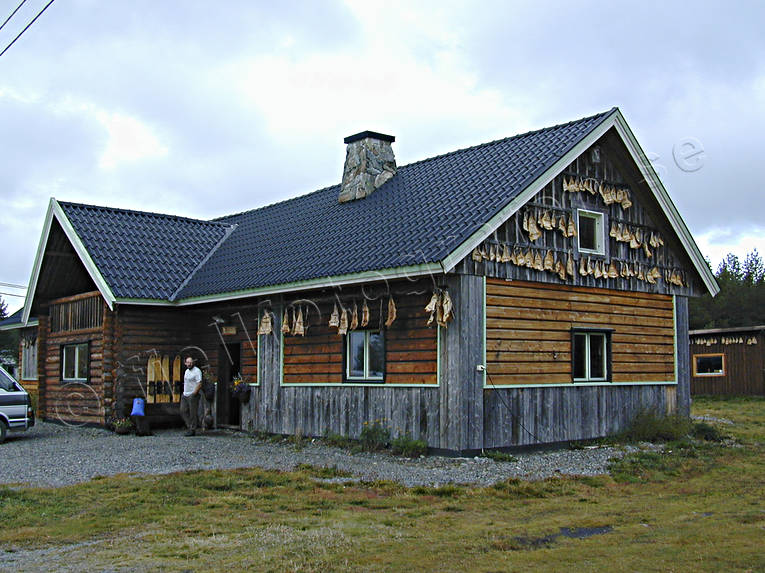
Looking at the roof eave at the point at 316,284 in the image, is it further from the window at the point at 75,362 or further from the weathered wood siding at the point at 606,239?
the window at the point at 75,362

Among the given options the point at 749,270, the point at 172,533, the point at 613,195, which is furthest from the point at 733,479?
the point at 749,270

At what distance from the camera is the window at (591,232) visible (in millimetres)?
17984

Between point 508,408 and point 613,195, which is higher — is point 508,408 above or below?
below

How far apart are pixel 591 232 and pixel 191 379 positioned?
382 inches

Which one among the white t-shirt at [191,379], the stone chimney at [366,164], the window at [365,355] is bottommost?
the white t-shirt at [191,379]

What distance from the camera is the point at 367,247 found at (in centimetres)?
1738

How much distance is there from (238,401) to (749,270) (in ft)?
184

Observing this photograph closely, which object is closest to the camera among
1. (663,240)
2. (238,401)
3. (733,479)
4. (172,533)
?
(172,533)

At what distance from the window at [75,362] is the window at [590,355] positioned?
42.9ft

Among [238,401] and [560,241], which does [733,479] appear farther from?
[238,401]

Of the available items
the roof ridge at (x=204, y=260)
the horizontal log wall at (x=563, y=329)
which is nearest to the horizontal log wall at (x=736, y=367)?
the horizontal log wall at (x=563, y=329)

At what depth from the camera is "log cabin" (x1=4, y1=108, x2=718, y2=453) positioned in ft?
51.2

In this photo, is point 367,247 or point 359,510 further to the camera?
point 367,247

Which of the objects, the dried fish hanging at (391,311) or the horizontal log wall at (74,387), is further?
the horizontal log wall at (74,387)
